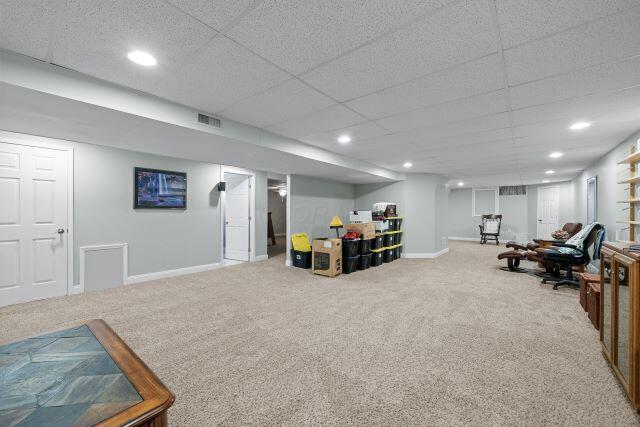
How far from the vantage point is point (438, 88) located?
2.41m

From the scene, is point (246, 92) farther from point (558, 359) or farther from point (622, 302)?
point (558, 359)

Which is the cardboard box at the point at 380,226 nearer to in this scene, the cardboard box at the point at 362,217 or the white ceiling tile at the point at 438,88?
the cardboard box at the point at 362,217

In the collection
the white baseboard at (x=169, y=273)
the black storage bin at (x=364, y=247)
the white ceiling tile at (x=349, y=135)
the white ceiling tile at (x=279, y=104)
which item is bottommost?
the white baseboard at (x=169, y=273)

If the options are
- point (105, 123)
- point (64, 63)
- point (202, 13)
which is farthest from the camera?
point (105, 123)

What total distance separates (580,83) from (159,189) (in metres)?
5.76

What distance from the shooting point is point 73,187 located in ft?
13.0

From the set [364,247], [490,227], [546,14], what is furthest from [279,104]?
[490,227]

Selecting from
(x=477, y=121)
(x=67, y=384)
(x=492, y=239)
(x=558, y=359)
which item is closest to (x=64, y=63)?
(x=67, y=384)

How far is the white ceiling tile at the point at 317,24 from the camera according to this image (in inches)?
57.4

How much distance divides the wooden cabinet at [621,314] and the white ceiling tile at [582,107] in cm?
143

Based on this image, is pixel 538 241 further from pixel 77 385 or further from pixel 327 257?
pixel 77 385

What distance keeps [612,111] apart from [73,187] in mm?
6908

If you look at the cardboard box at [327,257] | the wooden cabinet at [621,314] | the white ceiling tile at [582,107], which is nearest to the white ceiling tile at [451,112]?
the white ceiling tile at [582,107]

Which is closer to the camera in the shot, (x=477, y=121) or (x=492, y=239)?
(x=477, y=121)
